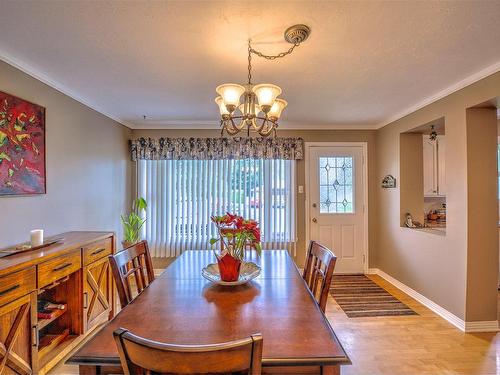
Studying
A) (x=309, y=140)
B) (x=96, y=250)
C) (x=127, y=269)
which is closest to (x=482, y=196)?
(x=309, y=140)

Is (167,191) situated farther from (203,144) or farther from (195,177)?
(203,144)

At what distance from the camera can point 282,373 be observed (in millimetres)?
1008

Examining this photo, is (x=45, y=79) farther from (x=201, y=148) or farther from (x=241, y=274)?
(x=241, y=274)

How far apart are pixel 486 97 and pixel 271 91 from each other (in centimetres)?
198

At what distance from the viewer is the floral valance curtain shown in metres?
4.10

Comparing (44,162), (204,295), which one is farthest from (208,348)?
(44,162)

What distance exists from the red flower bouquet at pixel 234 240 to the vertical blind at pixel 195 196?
8.13ft

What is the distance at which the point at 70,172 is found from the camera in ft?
9.07

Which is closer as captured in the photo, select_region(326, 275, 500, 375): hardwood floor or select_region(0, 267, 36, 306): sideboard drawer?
select_region(0, 267, 36, 306): sideboard drawer

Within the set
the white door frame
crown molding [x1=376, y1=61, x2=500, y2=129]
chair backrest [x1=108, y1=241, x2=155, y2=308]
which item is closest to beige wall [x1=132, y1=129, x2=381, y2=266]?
the white door frame

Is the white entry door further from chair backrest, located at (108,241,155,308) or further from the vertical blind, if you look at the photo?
chair backrest, located at (108,241,155,308)

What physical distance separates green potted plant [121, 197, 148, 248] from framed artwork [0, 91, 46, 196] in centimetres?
147

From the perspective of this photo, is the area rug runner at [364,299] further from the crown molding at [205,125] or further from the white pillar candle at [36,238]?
the white pillar candle at [36,238]

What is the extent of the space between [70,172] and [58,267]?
3.75 ft
